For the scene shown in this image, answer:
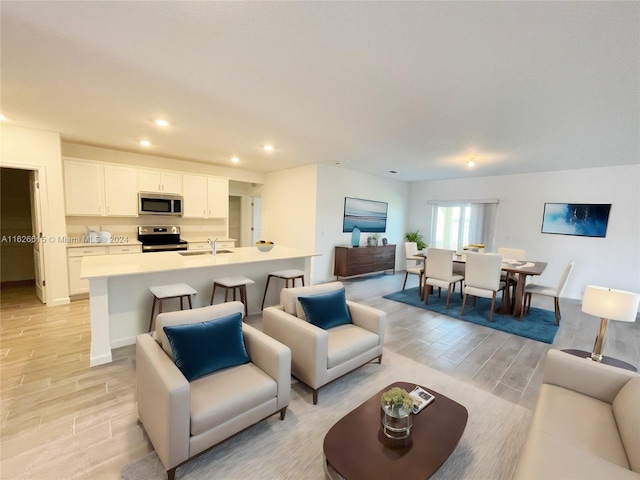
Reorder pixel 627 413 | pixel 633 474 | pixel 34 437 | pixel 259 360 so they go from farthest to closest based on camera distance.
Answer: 1. pixel 259 360
2. pixel 34 437
3. pixel 627 413
4. pixel 633 474

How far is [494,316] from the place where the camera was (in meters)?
4.35

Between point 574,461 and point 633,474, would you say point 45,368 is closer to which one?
point 574,461

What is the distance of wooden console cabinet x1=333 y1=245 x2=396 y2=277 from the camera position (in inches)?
245

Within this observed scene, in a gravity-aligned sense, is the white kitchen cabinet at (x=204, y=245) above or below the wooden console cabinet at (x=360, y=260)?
above

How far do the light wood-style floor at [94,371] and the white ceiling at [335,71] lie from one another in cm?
264

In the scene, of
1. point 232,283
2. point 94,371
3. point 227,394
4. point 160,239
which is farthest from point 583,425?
point 160,239

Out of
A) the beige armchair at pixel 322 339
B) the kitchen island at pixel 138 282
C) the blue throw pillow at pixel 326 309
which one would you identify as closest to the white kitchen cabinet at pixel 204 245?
the kitchen island at pixel 138 282

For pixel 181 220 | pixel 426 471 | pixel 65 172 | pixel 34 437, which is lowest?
pixel 34 437

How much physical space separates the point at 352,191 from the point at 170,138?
400 centimetres

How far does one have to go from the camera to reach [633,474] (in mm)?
1215

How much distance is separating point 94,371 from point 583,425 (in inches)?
147

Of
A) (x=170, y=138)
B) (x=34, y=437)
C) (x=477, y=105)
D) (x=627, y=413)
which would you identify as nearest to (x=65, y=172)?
(x=170, y=138)

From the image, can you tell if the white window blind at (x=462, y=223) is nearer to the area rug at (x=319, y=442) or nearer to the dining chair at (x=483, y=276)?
the dining chair at (x=483, y=276)

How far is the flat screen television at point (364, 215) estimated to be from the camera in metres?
6.62
